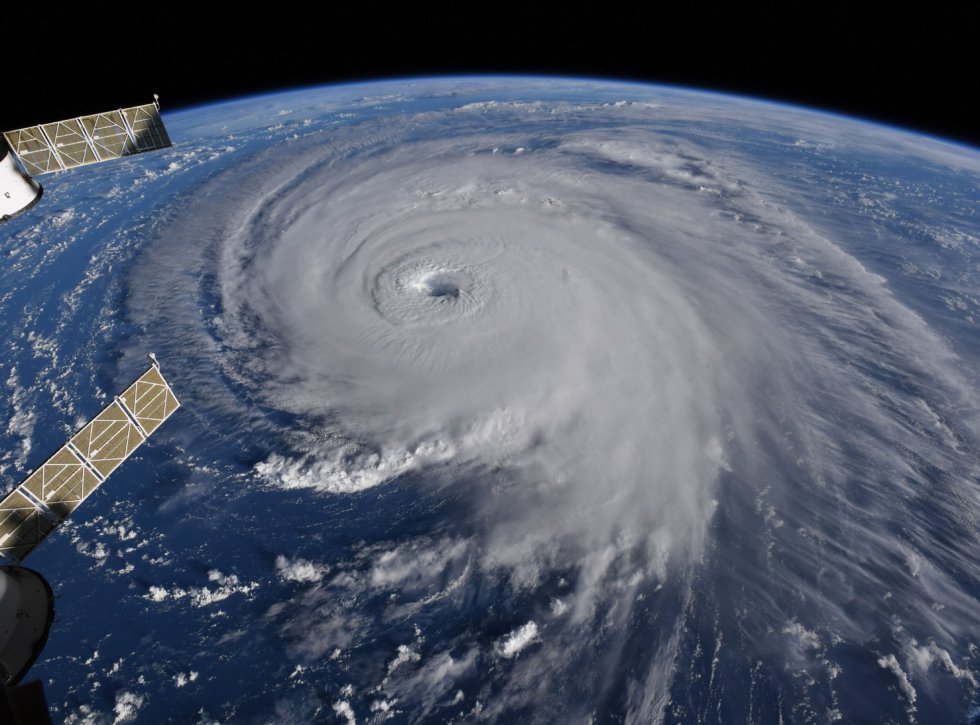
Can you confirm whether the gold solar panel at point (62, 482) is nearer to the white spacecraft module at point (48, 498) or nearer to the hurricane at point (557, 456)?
the white spacecraft module at point (48, 498)

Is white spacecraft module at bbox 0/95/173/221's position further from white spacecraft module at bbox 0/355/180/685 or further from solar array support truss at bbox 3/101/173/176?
white spacecraft module at bbox 0/355/180/685

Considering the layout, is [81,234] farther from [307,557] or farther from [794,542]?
[794,542]

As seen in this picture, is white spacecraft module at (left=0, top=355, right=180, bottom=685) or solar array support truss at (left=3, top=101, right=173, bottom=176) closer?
white spacecraft module at (left=0, top=355, right=180, bottom=685)

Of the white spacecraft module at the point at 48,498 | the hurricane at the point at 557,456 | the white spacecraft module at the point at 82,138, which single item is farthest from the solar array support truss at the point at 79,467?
the white spacecraft module at the point at 82,138

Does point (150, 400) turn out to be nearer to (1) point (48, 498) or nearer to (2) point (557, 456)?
(1) point (48, 498)

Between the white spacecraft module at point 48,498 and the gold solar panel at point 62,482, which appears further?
the gold solar panel at point 62,482

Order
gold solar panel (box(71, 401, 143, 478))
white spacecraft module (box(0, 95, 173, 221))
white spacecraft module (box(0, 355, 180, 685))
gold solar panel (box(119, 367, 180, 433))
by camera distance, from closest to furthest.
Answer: white spacecraft module (box(0, 355, 180, 685))
gold solar panel (box(71, 401, 143, 478))
gold solar panel (box(119, 367, 180, 433))
white spacecraft module (box(0, 95, 173, 221))

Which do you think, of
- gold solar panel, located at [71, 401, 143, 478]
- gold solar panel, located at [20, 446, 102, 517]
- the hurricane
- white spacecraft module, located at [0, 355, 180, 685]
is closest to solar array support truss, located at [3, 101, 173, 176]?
white spacecraft module, located at [0, 355, 180, 685]
